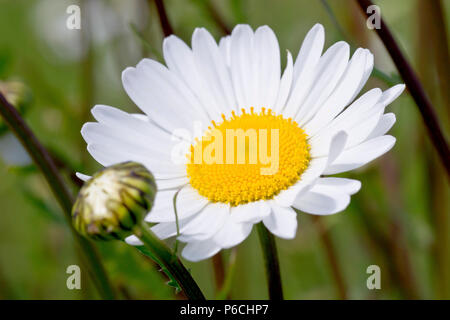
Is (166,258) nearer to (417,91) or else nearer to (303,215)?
(417,91)

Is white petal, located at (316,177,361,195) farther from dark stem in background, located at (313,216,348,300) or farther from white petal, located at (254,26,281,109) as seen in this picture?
dark stem in background, located at (313,216,348,300)

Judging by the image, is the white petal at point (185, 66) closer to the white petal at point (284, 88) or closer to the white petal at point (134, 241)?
the white petal at point (284, 88)

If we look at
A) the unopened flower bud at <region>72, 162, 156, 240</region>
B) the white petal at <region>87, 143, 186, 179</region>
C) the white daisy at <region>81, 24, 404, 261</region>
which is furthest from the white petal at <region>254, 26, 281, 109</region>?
the unopened flower bud at <region>72, 162, 156, 240</region>

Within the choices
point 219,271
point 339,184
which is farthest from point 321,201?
point 219,271

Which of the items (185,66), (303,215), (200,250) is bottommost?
(303,215)

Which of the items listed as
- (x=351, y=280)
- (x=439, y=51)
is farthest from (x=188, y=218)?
(x=351, y=280)
